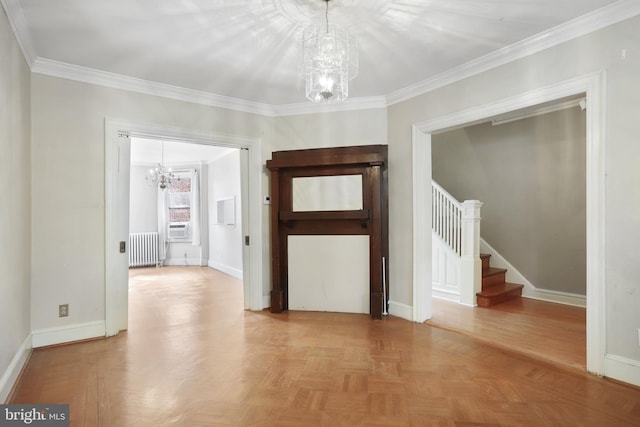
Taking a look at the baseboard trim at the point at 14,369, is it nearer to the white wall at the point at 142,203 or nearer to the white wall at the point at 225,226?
the white wall at the point at 225,226

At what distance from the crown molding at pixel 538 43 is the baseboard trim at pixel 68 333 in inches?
161

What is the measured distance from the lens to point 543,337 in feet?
10.5

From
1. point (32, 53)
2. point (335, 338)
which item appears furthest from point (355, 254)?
point (32, 53)

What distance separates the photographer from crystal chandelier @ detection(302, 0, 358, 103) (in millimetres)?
2258

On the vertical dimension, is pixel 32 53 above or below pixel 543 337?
above

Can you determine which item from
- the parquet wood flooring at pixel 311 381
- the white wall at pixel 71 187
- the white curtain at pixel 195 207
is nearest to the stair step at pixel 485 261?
the parquet wood flooring at pixel 311 381

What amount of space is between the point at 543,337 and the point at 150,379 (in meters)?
3.52

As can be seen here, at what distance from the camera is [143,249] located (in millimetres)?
8164

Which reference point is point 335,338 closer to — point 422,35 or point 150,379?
point 150,379

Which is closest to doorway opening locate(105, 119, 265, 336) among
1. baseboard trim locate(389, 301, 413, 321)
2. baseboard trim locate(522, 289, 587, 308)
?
baseboard trim locate(389, 301, 413, 321)

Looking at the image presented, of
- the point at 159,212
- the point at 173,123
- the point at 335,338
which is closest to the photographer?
the point at 335,338

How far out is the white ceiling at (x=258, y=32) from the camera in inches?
88.7

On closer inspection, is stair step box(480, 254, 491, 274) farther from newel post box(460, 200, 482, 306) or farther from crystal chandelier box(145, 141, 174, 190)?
crystal chandelier box(145, 141, 174, 190)

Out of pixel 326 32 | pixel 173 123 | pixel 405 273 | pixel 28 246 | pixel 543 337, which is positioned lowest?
pixel 543 337
